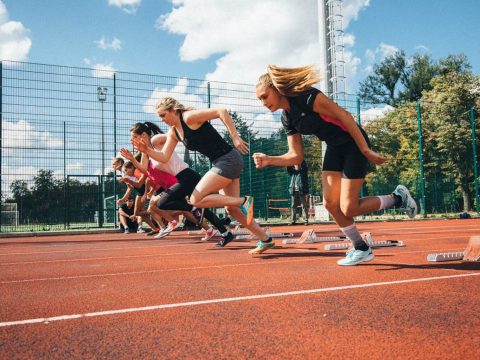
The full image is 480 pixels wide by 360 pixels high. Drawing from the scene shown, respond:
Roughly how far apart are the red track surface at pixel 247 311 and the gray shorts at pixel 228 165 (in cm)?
119

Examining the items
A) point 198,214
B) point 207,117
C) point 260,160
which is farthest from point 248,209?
point 198,214

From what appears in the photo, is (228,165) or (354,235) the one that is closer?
(354,235)

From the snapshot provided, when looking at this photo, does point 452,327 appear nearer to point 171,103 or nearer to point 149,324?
point 149,324

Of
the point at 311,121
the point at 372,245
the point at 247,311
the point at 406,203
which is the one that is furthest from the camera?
the point at 372,245

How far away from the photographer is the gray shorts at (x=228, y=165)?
530 centimetres

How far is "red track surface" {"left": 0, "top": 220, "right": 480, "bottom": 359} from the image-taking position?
1.88m

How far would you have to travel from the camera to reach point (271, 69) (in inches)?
152

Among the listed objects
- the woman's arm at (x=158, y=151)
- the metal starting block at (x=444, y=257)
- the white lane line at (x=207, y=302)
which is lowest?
the white lane line at (x=207, y=302)

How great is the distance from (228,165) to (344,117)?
192cm

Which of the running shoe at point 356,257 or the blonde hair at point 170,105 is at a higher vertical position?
the blonde hair at point 170,105

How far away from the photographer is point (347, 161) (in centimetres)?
399

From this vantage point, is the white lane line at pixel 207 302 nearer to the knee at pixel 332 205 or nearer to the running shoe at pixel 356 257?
the running shoe at pixel 356 257

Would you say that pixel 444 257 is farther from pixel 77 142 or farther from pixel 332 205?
pixel 77 142

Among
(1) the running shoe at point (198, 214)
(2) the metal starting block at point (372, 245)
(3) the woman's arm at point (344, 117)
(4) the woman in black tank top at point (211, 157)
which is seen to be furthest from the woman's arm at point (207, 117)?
(1) the running shoe at point (198, 214)
